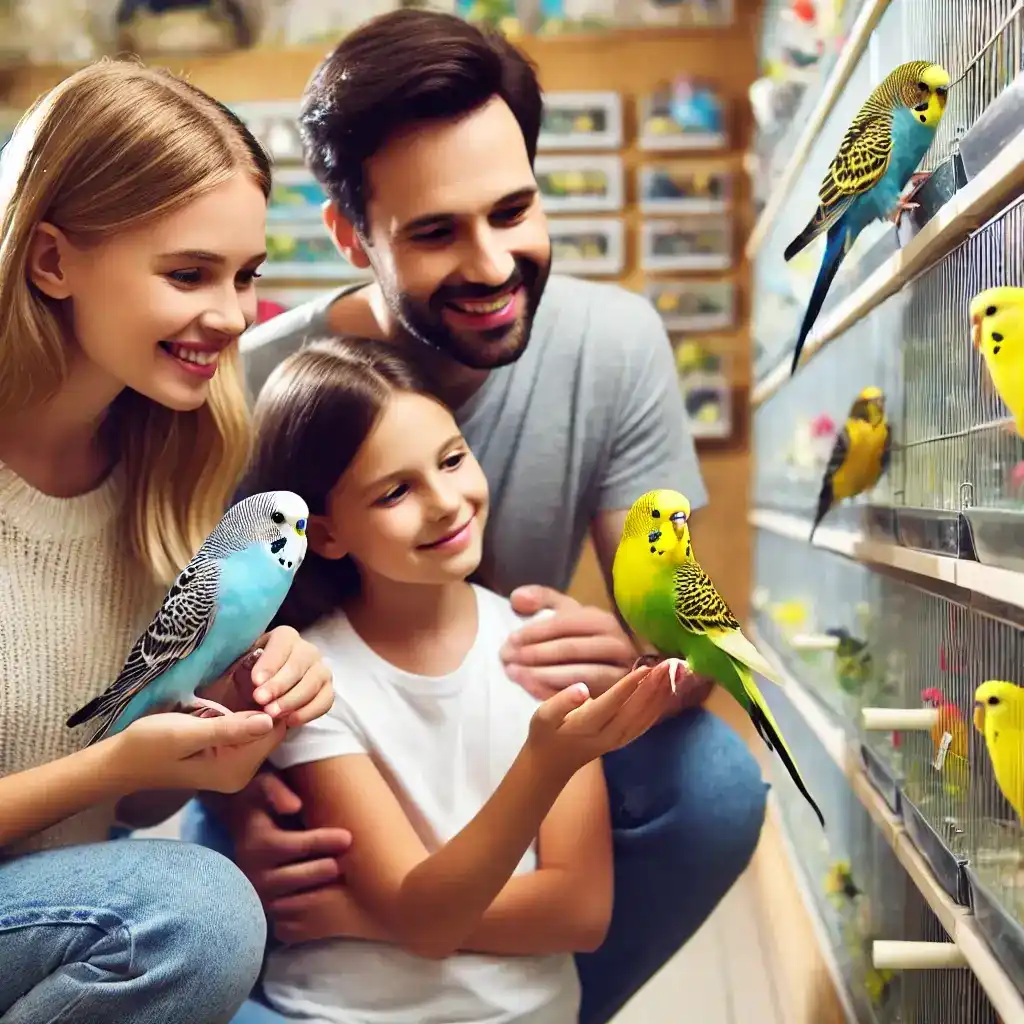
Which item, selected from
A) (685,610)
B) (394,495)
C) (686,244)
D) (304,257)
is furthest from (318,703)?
(686,244)

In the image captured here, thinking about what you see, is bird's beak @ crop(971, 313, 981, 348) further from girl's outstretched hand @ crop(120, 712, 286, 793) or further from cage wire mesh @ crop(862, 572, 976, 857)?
girl's outstretched hand @ crop(120, 712, 286, 793)

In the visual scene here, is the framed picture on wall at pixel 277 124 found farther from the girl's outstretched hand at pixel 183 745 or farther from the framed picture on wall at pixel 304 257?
the girl's outstretched hand at pixel 183 745

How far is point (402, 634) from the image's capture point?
84 centimetres

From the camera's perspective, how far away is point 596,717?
0.72 meters

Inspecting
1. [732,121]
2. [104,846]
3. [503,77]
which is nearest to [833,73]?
[732,121]

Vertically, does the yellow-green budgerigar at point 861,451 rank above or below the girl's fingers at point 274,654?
above

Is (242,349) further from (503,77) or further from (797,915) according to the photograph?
(797,915)

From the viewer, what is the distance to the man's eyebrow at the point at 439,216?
0.80 metres

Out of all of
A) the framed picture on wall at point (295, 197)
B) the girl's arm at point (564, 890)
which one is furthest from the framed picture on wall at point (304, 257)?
the girl's arm at point (564, 890)

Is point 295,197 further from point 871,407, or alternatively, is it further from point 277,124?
point 871,407

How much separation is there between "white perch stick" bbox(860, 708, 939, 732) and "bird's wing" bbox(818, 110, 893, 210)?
347mm

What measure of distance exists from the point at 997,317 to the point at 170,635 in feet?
1.70

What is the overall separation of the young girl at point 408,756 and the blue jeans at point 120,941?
0.09 m

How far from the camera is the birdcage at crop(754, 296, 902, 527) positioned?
920 mm
